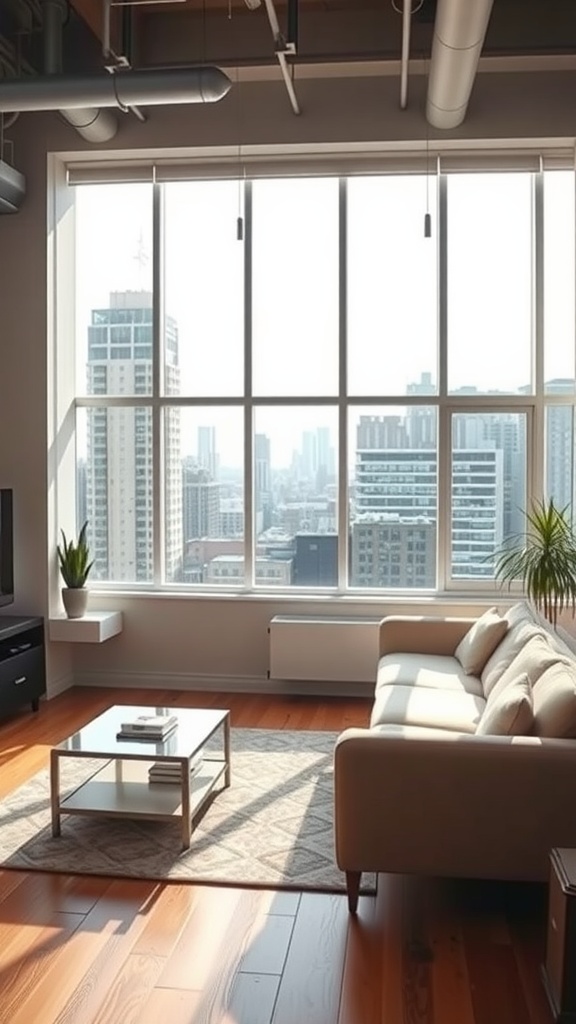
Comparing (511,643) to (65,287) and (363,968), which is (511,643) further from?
(65,287)

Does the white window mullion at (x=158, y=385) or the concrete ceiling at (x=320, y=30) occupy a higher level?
the concrete ceiling at (x=320, y=30)

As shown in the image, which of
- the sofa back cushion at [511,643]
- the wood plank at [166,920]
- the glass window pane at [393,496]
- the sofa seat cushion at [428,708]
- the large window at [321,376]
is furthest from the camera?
the glass window pane at [393,496]

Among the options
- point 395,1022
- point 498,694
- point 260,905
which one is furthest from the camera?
point 498,694

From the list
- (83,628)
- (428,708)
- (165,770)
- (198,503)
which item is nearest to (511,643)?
(428,708)

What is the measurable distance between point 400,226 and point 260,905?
14.7 feet

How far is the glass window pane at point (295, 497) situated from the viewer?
599 cm

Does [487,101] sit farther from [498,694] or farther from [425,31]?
[498,694]

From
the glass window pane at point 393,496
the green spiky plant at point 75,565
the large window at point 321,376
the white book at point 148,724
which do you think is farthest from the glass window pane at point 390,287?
the white book at point 148,724

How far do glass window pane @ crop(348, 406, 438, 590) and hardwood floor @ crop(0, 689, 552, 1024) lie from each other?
2924 millimetres

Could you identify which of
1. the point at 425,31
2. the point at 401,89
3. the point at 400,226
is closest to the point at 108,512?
the point at 400,226

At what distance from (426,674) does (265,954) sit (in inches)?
77.0

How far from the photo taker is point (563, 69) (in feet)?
17.7

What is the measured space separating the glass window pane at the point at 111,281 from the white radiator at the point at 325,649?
2.01m

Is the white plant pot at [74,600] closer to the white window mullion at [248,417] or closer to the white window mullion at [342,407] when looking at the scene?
the white window mullion at [248,417]
